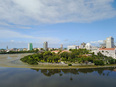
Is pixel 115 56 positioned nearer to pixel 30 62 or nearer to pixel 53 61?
pixel 53 61

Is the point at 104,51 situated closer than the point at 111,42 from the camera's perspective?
Yes

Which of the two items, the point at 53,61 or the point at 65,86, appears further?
the point at 53,61

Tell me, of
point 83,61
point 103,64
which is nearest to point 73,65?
point 83,61

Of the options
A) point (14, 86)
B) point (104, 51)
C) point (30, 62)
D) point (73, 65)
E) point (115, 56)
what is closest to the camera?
point (14, 86)

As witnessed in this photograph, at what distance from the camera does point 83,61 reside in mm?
22578

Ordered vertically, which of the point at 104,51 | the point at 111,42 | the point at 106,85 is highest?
the point at 111,42

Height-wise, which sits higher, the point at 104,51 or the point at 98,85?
the point at 104,51

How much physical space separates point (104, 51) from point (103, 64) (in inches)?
551

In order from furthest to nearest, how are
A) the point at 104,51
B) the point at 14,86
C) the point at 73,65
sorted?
1. the point at 104,51
2. the point at 73,65
3. the point at 14,86

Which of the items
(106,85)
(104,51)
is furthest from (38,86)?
(104,51)

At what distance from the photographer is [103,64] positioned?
22938 mm

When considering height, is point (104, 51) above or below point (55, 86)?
above

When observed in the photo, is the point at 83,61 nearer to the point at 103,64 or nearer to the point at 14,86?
the point at 103,64

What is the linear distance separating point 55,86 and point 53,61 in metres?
11.4
